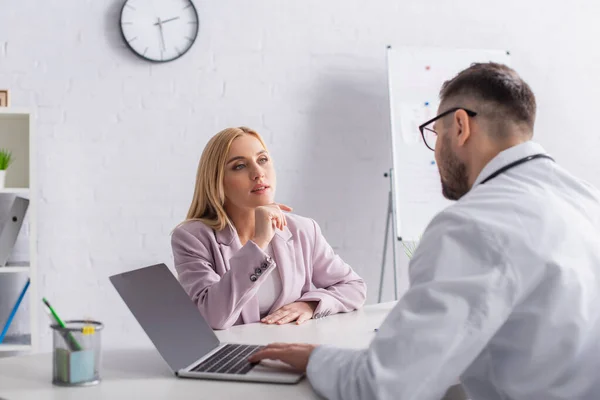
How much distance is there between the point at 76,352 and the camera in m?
1.09

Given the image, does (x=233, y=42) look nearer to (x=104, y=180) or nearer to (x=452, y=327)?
(x=104, y=180)

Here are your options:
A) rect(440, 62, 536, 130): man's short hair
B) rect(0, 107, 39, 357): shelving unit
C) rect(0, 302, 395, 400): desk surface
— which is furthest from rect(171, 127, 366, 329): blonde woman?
rect(0, 107, 39, 357): shelving unit

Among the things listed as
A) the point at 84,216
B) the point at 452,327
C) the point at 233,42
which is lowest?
the point at 84,216

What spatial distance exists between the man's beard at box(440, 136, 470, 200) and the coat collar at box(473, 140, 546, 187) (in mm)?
67

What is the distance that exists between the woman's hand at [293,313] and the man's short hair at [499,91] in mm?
770

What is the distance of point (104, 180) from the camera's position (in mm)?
3197

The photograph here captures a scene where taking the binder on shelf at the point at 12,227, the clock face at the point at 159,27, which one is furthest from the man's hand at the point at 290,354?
the clock face at the point at 159,27

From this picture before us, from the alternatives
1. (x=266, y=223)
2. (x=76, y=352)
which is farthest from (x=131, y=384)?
(x=266, y=223)

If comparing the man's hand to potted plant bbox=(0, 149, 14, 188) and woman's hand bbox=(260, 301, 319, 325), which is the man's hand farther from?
potted plant bbox=(0, 149, 14, 188)

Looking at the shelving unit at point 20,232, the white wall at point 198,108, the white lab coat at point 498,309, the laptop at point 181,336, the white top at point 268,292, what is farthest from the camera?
the white wall at point 198,108

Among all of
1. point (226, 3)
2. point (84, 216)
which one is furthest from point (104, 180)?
point (226, 3)

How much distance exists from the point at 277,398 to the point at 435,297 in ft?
0.97

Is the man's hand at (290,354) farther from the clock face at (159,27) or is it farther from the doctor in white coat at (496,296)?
the clock face at (159,27)

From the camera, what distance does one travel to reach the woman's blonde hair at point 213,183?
6.72 feet
